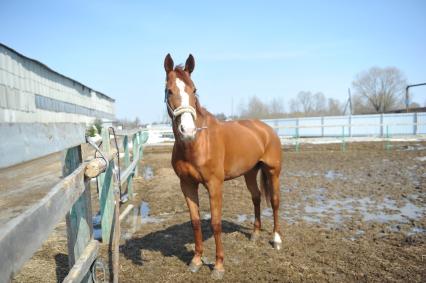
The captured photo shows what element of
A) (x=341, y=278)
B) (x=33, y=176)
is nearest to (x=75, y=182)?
(x=341, y=278)

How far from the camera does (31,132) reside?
32.4ft

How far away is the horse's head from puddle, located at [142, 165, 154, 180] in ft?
20.1

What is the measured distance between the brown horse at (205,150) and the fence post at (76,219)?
90 cm

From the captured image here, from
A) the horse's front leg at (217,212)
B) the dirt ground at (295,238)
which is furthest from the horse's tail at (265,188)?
the horse's front leg at (217,212)

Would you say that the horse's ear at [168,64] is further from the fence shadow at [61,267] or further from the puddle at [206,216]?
the puddle at [206,216]

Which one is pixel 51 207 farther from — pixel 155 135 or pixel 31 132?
pixel 155 135

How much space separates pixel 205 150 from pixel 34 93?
17773 millimetres

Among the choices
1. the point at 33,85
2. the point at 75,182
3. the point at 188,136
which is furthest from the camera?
the point at 33,85

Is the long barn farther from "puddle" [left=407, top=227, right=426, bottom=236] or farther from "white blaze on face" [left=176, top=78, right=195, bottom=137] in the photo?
"puddle" [left=407, top=227, right=426, bottom=236]

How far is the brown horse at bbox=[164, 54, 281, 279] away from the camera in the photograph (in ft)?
9.19

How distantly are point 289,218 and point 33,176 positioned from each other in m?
6.60

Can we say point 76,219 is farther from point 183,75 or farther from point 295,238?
point 295,238

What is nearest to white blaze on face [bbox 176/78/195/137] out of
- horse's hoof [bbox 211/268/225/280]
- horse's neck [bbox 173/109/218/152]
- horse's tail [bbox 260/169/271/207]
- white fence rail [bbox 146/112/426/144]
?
horse's neck [bbox 173/109/218/152]

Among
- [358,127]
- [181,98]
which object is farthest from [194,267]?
[358,127]
